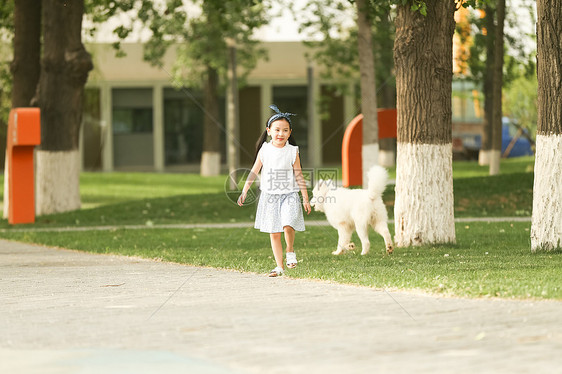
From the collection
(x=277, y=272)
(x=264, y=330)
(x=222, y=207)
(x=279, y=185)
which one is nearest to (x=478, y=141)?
(x=222, y=207)

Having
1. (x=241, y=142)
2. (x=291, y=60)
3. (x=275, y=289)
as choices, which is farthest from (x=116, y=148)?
(x=275, y=289)

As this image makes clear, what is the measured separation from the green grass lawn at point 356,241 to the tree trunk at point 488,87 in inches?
518

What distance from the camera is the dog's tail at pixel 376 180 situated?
1266 centimetres

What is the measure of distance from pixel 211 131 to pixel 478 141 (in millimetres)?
27206

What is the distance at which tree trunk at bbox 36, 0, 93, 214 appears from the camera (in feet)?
76.2

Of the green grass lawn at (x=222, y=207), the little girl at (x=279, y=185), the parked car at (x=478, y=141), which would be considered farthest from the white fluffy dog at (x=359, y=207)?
the parked car at (x=478, y=141)

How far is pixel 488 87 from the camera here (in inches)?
1689

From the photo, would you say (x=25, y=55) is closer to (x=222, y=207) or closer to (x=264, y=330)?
(x=222, y=207)

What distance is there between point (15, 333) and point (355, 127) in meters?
17.9

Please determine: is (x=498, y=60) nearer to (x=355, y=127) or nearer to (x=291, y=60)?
(x=355, y=127)

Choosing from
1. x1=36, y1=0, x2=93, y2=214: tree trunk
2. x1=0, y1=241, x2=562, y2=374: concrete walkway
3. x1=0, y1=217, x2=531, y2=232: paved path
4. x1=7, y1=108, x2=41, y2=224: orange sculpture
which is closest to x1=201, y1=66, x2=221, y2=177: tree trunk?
x1=36, y1=0, x2=93, y2=214: tree trunk

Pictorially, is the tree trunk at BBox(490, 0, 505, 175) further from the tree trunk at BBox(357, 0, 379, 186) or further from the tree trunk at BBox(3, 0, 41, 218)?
the tree trunk at BBox(3, 0, 41, 218)

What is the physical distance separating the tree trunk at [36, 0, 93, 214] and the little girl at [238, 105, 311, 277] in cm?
1343

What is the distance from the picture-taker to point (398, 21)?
14031 mm
